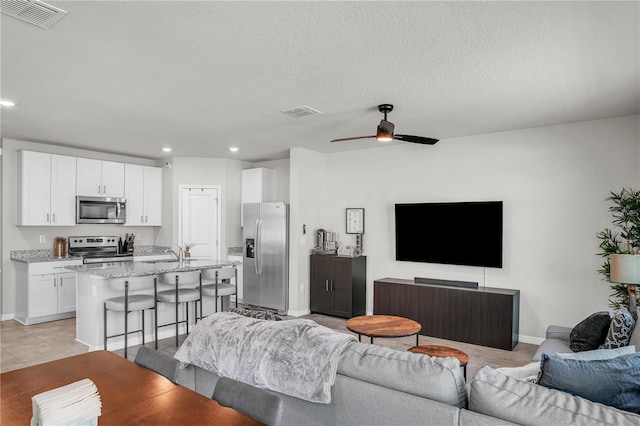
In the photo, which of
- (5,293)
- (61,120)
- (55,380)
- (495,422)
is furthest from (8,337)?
(495,422)

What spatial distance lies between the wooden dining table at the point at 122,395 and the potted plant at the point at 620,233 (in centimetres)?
417

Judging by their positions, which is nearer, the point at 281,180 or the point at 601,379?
the point at 601,379

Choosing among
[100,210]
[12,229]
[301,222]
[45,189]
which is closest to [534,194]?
[301,222]

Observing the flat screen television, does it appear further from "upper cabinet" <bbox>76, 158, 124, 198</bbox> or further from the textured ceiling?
"upper cabinet" <bbox>76, 158, 124, 198</bbox>

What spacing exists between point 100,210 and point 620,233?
23.4 ft

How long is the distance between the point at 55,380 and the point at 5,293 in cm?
523

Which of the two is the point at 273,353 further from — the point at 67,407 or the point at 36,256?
the point at 36,256

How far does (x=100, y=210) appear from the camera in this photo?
6438mm

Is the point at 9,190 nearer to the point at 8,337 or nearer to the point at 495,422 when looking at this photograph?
the point at 8,337

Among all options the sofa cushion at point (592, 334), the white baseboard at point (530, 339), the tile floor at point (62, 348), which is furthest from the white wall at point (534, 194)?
the sofa cushion at point (592, 334)

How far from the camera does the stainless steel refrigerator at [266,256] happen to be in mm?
6273

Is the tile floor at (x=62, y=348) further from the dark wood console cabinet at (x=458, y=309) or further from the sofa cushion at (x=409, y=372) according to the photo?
the sofa cushion at (x=409, y=372)

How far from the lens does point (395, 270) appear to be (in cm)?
593

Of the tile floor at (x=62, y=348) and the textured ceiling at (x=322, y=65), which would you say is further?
the tile floor at (x=62, y=348)
